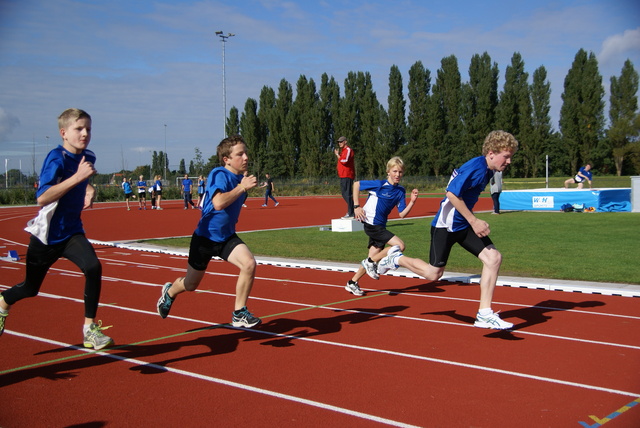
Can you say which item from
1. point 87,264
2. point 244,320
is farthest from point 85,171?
point 244,320

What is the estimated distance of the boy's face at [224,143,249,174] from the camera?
17.9ft

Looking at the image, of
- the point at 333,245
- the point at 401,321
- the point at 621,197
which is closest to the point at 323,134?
the point at 621,197

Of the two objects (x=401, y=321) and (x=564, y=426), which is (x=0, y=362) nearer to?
Answer: (x=401, y=321)

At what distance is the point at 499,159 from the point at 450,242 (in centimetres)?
102

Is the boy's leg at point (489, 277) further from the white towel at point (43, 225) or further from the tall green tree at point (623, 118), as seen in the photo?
the tall green tree at point (623, 118)

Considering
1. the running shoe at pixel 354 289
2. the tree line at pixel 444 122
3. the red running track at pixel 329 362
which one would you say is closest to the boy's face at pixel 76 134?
the red running track at pixel 329 362

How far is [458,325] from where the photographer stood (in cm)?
605

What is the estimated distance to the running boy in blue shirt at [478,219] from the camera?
547 centimetres

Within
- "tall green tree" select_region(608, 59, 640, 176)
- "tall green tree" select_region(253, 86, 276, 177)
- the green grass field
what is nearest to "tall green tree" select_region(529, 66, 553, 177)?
"tall green tree" select_region(608, 59, 640, 176)

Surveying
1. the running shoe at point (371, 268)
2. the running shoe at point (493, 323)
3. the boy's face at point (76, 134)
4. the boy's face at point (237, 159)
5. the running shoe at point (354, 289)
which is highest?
the boy's face at point (76, 134)

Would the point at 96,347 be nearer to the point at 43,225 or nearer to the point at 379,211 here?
the point at 43,225

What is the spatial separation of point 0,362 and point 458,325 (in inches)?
170

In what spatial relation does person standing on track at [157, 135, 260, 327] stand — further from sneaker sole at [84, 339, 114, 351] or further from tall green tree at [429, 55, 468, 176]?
tall green tree at [429, 55, 468, 176]

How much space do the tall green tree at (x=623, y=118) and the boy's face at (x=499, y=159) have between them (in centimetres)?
5975
